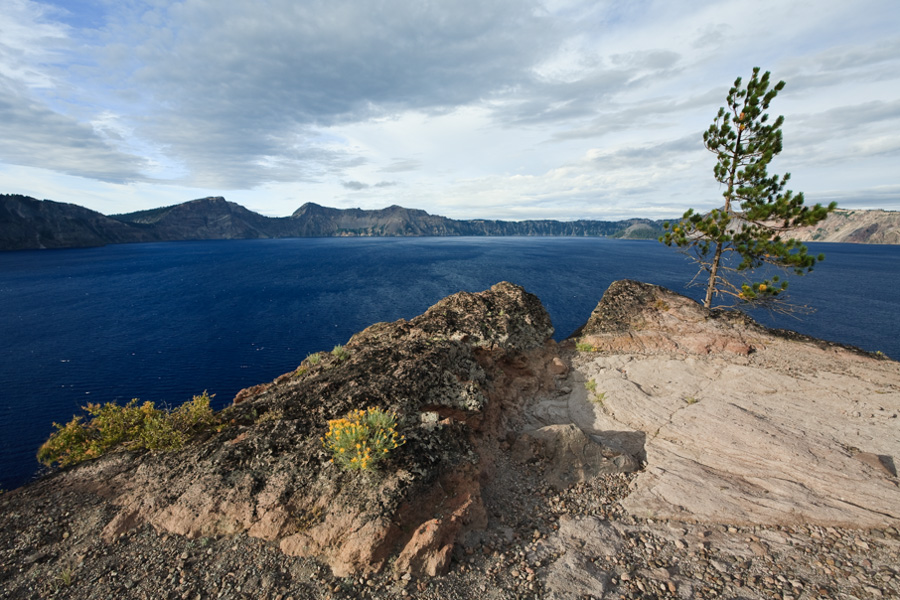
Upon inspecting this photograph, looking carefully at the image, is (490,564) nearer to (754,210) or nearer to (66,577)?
(66,577)

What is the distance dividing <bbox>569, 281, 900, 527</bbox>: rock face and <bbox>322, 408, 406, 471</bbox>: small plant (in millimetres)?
5697

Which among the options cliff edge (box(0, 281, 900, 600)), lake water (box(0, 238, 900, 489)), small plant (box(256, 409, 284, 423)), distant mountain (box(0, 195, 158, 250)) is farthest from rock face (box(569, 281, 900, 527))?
distant mountain (box(0, 195, 158, 250))

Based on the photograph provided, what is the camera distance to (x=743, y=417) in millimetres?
11555

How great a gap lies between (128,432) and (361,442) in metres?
7.23

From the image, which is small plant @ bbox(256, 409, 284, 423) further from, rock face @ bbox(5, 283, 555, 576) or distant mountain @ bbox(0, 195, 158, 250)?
distant mountain @ bbox(0, 195, 158, 250)

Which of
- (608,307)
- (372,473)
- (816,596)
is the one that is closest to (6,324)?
(372,473)

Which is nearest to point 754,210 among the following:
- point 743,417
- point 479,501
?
point 743,417

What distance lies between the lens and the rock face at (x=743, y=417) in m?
8.62

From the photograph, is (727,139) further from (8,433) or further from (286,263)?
(286,263)

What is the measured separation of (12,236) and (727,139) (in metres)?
228

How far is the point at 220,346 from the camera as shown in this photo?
3866cm

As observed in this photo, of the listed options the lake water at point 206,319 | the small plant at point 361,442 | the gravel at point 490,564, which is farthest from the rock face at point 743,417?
the lake water at point 206,319

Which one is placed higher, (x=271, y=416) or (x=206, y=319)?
(x=271, y=416)

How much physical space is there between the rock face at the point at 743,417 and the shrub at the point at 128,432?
35.9 ft
